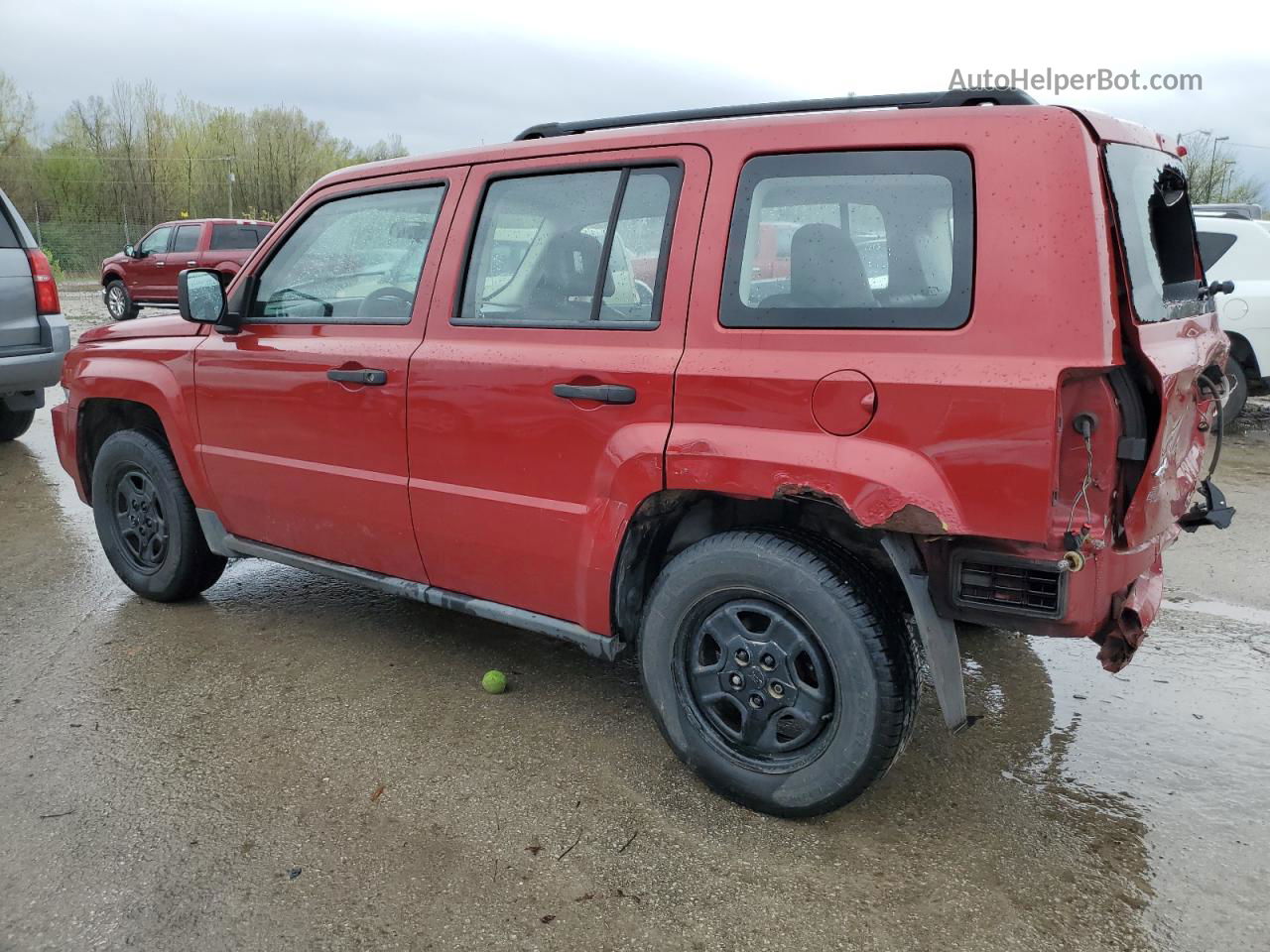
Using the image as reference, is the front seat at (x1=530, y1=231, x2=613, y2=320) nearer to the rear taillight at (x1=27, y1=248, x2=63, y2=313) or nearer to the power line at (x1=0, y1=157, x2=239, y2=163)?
the rear taillight at (x1=27, y1=248, x2=63, y2=313)

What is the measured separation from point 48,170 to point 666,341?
143ft

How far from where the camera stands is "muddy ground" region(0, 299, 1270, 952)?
248 centimetres

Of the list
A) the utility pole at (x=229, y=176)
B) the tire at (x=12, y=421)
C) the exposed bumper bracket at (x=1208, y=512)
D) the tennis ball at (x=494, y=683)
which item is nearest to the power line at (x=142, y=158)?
the utility pole at (x=229, y=176)

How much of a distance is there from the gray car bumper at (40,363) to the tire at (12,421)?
503mm

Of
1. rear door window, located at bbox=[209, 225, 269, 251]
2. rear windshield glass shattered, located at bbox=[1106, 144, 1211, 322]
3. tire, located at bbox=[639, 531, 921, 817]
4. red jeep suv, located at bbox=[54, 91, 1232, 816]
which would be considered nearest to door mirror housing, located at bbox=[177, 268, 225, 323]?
red jeep suv, located at bbox=[54, 91, 1232, 816]

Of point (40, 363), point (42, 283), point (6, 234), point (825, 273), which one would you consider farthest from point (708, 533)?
point (6, 234)

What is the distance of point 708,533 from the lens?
3.10 m

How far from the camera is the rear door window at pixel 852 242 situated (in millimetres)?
2562

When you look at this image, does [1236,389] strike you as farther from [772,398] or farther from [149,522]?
[149,522]

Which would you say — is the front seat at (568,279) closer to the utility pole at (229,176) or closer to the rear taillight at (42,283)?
the rear taillight at (42,283)

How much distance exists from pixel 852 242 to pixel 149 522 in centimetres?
346

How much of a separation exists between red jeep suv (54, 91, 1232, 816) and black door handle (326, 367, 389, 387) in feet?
0.04

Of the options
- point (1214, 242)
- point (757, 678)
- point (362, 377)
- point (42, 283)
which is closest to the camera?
point (757, 678)

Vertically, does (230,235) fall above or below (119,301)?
above
